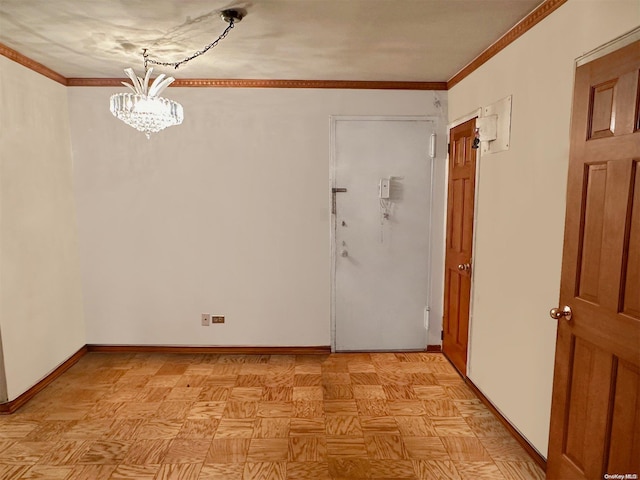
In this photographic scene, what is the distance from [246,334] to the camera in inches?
146

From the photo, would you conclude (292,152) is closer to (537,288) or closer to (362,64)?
(362,64)

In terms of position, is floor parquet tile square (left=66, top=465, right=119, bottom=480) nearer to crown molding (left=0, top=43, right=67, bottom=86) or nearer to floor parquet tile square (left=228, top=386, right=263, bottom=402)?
floor parquet tile square (left=228, top=386, right=263, bottom=402)

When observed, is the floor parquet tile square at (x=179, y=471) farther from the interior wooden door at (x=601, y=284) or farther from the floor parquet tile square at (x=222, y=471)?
the interior wooden door at (x=601, y=284)

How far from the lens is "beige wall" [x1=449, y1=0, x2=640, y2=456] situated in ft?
6.25

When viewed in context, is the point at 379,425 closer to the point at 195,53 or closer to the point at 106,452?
the point at 106,452

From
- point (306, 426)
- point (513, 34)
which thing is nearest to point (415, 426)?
point (306, 426)

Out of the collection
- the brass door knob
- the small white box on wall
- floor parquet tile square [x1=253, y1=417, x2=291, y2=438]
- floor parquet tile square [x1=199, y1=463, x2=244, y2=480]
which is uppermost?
the small white box on wall

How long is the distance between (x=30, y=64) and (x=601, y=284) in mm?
3713

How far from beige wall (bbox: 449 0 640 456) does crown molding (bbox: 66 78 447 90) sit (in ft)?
2.38

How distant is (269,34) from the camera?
2.42 m

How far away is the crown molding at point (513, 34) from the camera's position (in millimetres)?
2002

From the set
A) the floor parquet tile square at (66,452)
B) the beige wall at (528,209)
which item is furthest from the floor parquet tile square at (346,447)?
the floor parquet tile square at (66,452)

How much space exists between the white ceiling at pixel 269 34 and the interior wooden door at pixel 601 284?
79cm

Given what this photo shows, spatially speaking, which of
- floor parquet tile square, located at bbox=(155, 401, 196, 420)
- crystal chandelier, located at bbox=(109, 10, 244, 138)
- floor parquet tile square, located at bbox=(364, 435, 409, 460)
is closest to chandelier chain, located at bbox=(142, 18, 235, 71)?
crystal chandelier, located at bbox=(109, 10, 244, 138)
